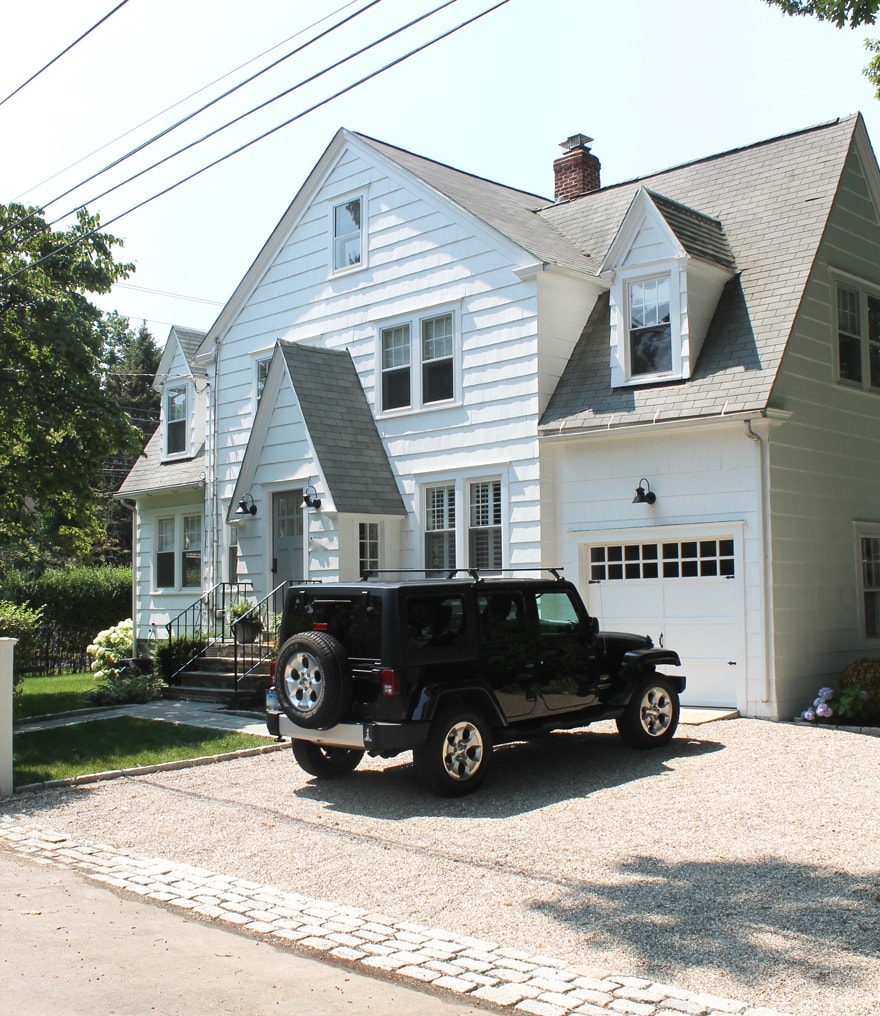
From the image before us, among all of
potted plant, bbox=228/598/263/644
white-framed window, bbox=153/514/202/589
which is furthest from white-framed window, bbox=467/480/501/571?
white-framed window, bbox=153/514/202/589

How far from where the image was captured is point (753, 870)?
23.8 feet

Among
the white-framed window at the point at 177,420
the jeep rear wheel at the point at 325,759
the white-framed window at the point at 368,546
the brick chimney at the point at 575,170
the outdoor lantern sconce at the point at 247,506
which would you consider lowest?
the jeep rear wheel at the point at 325,759

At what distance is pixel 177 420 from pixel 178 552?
2.97m

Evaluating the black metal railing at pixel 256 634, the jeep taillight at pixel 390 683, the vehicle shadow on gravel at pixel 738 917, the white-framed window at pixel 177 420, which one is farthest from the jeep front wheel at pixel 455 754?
the white-framed window at pixel 177 420

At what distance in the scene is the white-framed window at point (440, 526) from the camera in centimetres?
1745

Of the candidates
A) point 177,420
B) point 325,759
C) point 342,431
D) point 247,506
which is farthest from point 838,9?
point 177,420

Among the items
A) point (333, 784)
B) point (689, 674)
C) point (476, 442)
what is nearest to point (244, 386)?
point (476, 442)

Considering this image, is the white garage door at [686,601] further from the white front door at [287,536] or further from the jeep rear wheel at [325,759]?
the jeep rear wheel at [325,759]

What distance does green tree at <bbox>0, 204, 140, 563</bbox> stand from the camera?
1639 centimetres

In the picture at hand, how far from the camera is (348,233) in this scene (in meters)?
19.5

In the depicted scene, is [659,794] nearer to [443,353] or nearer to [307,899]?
[307,899]

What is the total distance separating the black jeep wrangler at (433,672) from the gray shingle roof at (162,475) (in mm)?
12354

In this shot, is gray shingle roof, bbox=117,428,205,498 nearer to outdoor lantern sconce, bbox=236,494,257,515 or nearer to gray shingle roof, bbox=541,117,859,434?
outdoor lantern sconce, bbox=236,494,257,515

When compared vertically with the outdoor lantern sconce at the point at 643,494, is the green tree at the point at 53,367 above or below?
above
